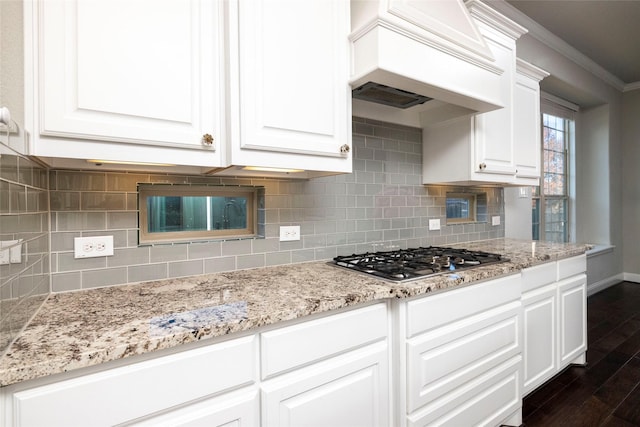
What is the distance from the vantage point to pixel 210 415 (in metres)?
0.94

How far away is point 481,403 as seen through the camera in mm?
1631

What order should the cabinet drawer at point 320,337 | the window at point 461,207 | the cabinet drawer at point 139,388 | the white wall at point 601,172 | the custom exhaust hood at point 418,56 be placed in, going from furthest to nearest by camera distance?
the white wall at point 601,172 < the window at point 461,207 < the custom exhaust hood at point 418,56 < the cabinet drawer at point 320,337 < the cabinet drawer at point 139,388

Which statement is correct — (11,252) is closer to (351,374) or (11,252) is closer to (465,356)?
(351,374)

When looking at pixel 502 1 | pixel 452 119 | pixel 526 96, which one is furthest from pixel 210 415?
pixel 502 1

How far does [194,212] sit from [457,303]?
4.33 feet

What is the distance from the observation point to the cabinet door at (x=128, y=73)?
964 mm

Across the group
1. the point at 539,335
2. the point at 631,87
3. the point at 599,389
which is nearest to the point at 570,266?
the point at 539,335

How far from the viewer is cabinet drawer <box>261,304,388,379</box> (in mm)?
1046

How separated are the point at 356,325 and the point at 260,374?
1.28 feet

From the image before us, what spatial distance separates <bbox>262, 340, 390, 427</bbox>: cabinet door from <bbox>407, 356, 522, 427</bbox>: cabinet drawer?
0.24 meters

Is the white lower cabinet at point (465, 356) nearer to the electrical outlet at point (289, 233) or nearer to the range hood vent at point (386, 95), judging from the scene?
the electrical outlet at point (289, 233)

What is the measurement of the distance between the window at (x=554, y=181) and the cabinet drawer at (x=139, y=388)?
4065mm

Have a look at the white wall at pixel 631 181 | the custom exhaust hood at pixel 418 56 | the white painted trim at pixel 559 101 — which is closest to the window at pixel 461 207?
the custom exhaust hood at pixel 418 56

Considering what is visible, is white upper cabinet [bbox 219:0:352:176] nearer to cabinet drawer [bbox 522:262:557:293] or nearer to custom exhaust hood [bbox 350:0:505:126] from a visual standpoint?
custom exhaust hood [bbox 350:0:505:126]
